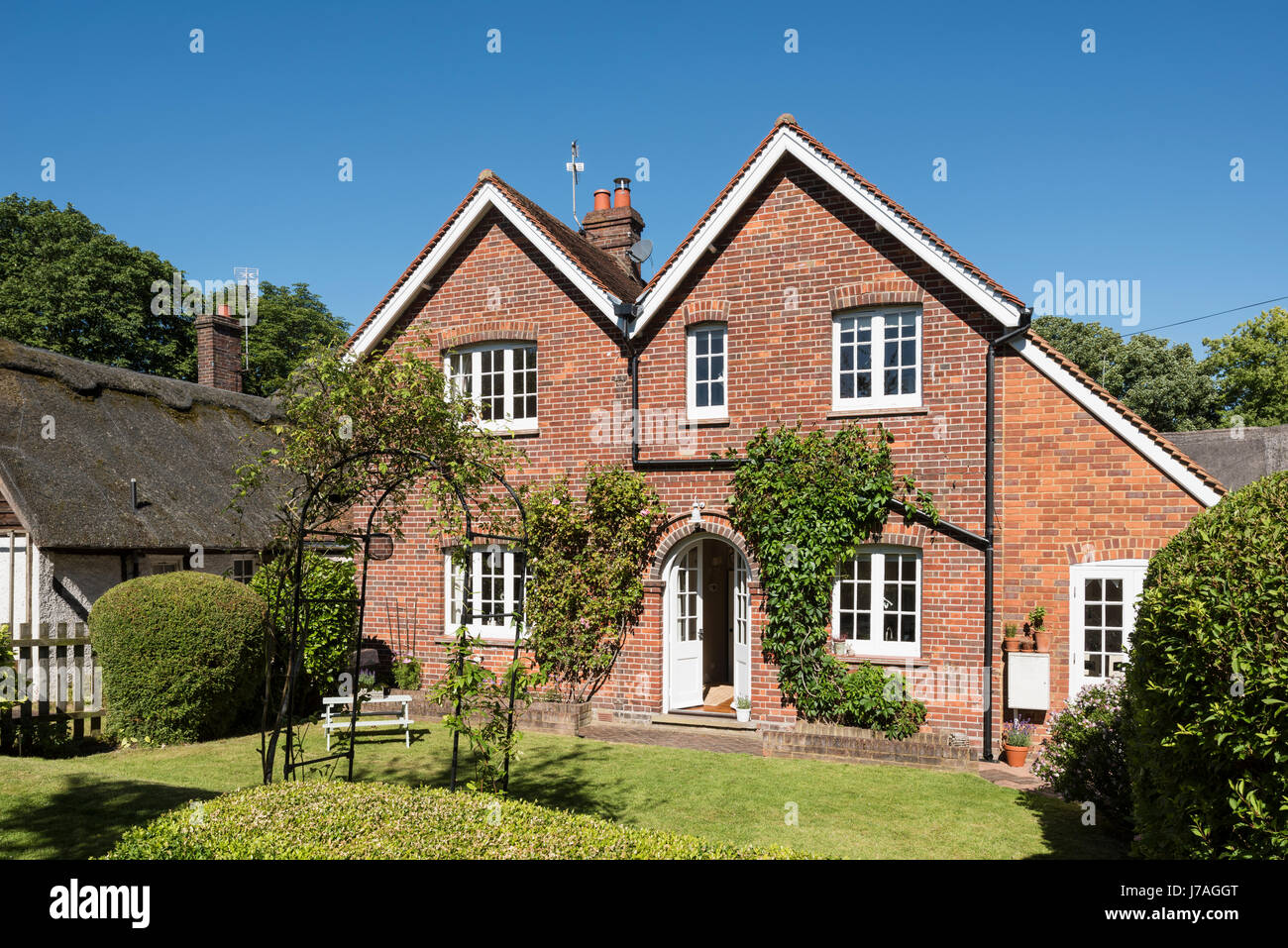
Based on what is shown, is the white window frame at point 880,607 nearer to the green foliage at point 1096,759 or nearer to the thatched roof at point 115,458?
the green foliage at point 1096,759

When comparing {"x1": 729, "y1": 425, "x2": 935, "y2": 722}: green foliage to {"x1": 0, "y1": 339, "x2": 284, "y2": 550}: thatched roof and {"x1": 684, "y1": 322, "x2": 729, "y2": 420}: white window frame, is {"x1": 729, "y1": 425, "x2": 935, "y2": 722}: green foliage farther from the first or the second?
{"x1": 0, "y1": 339, "x2": 284, "y2": 550}: thatched roof

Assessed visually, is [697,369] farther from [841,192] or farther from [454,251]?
[454,251]

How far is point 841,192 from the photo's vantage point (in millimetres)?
13742

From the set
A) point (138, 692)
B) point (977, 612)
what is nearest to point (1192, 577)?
point (977, 612)

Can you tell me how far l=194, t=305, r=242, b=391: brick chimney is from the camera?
24031mm

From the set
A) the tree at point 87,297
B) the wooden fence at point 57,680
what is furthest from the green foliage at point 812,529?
the tree at point 87,297

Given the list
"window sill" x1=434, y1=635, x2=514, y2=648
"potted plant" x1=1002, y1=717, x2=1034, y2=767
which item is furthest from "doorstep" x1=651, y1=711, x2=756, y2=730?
"potted plant" x1=1002, y1=717, x2=1034, y2=767

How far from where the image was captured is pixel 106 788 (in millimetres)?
9375

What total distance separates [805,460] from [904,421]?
1.68m

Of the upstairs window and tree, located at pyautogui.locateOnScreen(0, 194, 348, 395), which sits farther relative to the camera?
tree, located at pyautogui.locateOnScreen(0, 194, 348, 395)

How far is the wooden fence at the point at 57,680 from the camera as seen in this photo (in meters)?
12.0

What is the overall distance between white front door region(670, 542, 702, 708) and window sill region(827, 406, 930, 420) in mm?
3548

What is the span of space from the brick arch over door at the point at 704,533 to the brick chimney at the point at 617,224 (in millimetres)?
7671

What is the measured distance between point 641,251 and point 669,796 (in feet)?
42.9
